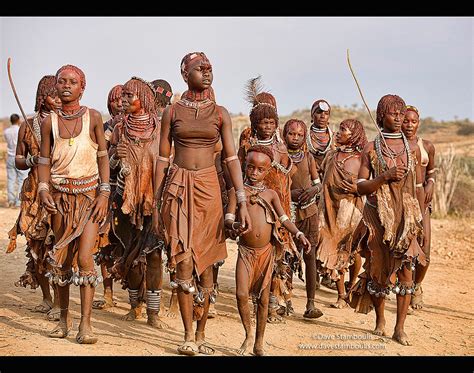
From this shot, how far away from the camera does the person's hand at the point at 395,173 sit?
6.73m

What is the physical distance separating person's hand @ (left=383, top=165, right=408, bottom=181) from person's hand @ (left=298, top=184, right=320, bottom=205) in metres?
1.52

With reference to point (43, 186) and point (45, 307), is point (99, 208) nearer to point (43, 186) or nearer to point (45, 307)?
point (43, 186)

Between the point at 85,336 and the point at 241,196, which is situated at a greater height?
the point at 241,196

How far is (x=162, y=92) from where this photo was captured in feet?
27.3

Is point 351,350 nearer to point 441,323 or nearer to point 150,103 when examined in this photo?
point 441,323

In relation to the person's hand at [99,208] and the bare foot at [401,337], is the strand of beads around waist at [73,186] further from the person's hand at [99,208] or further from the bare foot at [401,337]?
the bare foot at [401,337]

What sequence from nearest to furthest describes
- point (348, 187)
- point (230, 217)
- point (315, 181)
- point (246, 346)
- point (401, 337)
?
point (230, 217) → point (246, 346) → point (401, 337) → point (315, 181) → point (348, 187)

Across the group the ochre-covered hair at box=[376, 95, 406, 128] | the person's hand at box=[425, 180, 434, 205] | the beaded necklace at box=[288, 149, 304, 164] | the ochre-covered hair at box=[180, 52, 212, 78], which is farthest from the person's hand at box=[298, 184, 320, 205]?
the ochre-covered hair at box=[180, 52, 212, 78]

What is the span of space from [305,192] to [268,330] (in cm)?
164

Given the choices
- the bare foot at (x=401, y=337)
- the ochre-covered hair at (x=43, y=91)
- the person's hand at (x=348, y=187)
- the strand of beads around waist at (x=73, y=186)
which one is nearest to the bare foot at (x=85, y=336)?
the strand of beads around waist at (x=73, y=186)

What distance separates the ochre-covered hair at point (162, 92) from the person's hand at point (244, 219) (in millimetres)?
2442

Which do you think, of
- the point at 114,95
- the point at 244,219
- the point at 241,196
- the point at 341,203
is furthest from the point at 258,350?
the point at 114,95

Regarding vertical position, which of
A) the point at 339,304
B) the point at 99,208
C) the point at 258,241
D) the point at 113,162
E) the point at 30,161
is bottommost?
the point at 339,304

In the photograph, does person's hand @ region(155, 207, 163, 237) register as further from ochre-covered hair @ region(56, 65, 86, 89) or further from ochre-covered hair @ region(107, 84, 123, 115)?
ochre-covered hair @ region(107, 84, 123, 115)
